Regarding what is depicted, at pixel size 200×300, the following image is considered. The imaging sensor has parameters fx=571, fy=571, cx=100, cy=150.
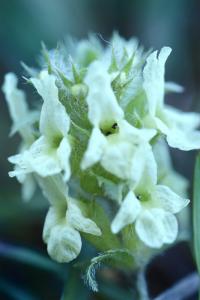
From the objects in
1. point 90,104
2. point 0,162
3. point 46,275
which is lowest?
point 46,275

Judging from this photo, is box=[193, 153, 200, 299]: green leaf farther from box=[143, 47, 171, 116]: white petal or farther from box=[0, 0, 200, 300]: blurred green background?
box=[0, 0, 200, 300]: blurred green background

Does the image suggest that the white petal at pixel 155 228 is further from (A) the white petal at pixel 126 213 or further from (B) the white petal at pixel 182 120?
(B) the white petal at pixel 182 120

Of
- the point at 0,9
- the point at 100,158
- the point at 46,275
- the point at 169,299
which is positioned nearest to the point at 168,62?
the point at 0,9

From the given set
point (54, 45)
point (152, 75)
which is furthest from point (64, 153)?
point (54, 45)

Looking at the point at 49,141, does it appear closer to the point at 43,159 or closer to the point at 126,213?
the point at 43,159

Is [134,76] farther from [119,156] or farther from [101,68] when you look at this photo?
[119,156]

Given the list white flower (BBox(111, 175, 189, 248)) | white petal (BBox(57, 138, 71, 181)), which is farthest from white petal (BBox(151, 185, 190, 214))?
white petal (BBox(57, 138, 71, 181))
